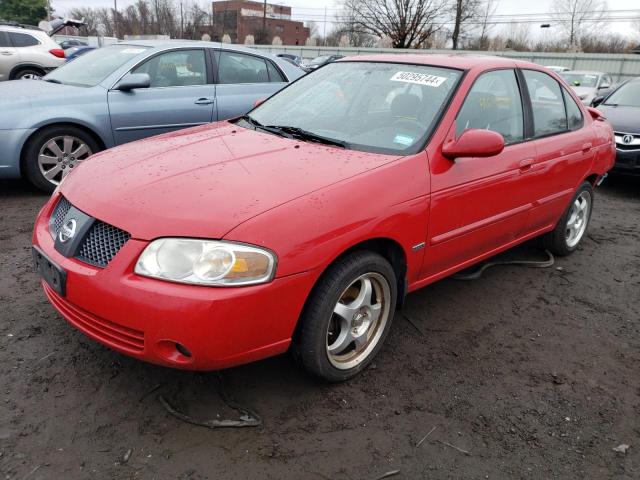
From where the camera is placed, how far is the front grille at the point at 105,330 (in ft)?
7.22

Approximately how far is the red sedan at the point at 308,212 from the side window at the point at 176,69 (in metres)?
2.55

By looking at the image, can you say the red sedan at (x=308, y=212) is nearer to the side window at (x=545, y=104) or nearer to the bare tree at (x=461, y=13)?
the side window at (x=545, y=104)

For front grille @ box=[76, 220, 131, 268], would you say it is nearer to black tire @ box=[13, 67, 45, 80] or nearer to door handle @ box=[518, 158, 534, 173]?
door handle @ box=[518, 158, 534, 173]

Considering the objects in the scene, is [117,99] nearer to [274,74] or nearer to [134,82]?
[134,82]

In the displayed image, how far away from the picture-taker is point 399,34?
4181 cm

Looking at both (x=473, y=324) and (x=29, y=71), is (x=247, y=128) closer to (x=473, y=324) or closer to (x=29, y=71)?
(x=473, y=324)

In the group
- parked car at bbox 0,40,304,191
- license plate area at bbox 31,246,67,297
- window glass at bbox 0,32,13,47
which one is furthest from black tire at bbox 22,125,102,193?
window glass at bbox 0,32,13,47

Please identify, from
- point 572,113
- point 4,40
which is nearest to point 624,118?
point 572,113

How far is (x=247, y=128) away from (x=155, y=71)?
115 inches

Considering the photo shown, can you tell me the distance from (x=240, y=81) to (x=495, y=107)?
372 cm

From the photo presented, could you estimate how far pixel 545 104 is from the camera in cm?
396

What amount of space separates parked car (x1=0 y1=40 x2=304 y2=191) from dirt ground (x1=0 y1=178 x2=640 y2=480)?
208 centimetres

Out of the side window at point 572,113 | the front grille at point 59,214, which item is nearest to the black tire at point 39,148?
the front grille at point 59,214

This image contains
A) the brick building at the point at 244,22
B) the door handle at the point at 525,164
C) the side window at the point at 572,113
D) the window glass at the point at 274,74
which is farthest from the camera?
the brick building at the point at 244,22
